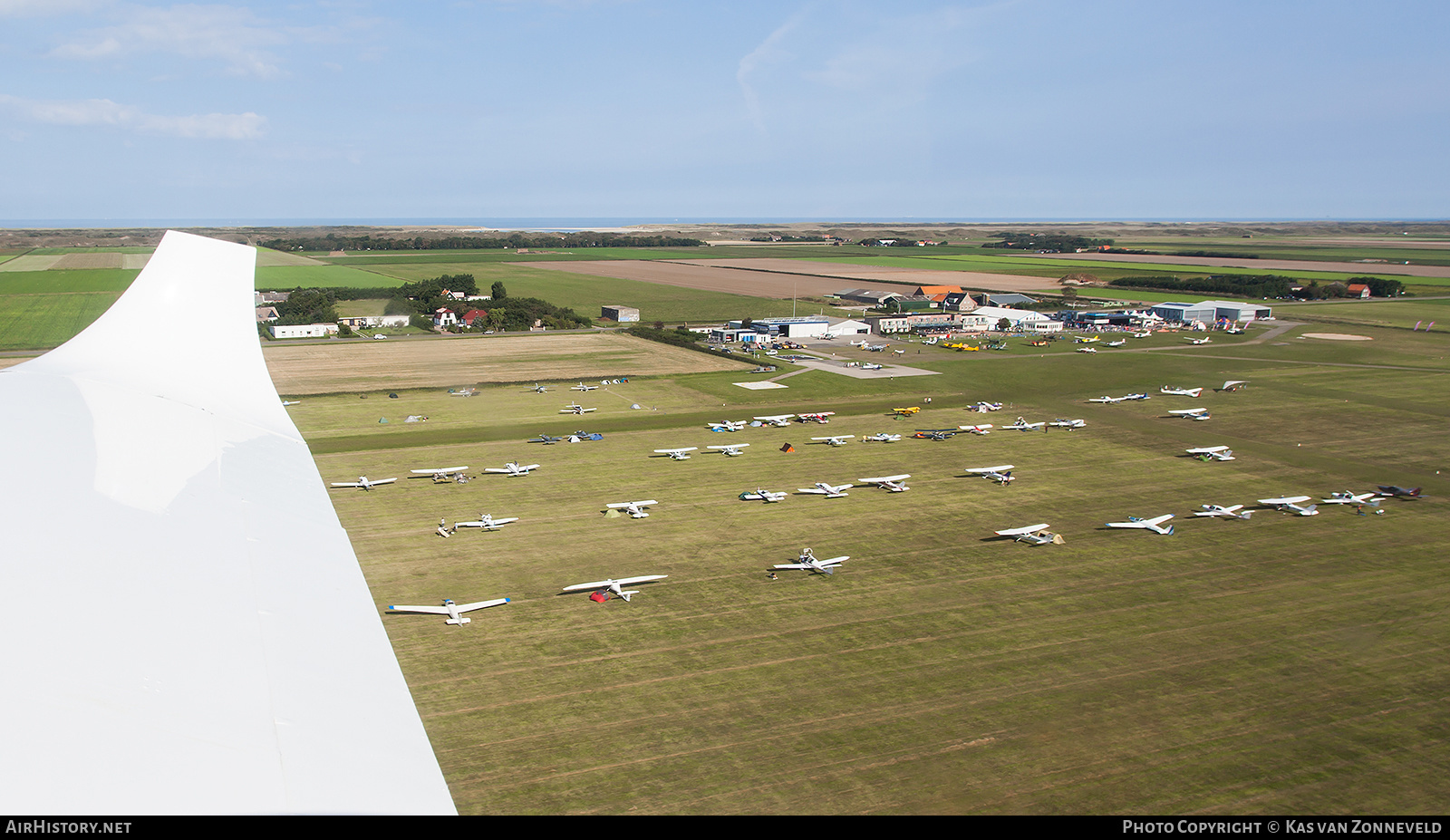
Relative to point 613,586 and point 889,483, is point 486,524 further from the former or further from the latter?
point 889,483

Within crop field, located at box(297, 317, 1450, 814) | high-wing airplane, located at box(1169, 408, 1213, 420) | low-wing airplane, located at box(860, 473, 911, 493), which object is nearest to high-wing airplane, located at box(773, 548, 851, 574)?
crop field, located at box(297, 317, 1450, 814)

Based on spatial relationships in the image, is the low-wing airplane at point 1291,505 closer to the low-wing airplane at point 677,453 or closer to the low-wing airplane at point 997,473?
the low-wing airplane at point 997,473

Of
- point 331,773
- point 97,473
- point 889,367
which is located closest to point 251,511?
point 97,473

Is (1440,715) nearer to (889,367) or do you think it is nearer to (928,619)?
(928,619)

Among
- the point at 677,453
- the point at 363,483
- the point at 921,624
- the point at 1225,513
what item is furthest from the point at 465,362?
the point at 1225,513

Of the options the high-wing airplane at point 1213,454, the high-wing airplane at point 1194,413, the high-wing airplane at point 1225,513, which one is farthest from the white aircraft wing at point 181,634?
the high-wing airplane at point 1194,413

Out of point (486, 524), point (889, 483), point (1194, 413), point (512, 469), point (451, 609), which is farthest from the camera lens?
point (1194, 413)

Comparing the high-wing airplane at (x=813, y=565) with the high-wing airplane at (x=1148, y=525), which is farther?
the high-wing airplane at (x=1148, y=525)
